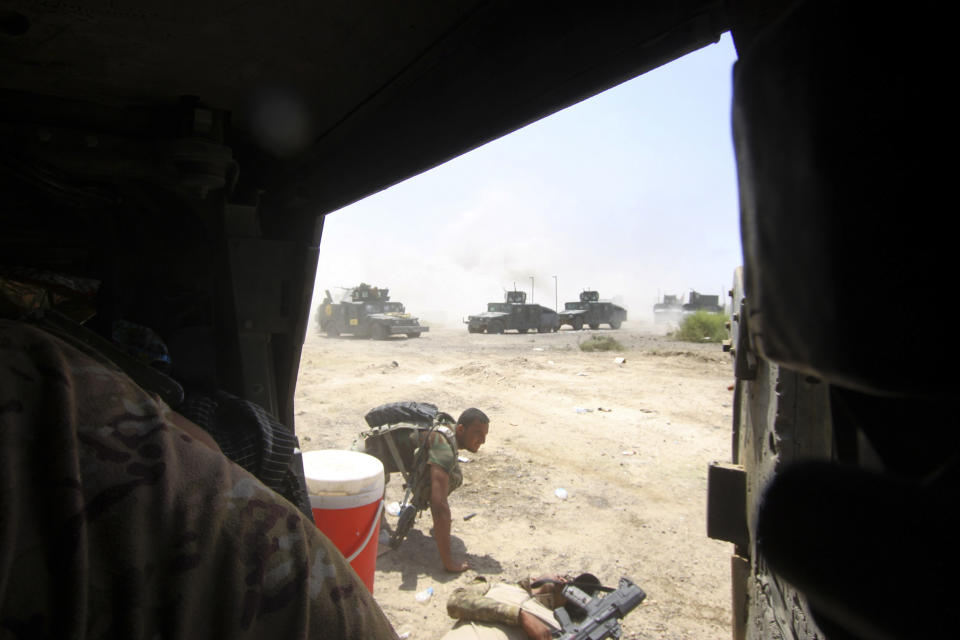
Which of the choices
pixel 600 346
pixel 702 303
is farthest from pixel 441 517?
pixel 702 303

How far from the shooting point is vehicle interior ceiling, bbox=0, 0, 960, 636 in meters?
0.27

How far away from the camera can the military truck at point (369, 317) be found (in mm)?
21922

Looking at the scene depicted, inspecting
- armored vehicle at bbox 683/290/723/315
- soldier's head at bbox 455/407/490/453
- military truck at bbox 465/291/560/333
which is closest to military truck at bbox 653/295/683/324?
Result: armored vehicle at bbox 683/290/723/315

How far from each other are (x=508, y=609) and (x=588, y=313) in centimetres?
2681

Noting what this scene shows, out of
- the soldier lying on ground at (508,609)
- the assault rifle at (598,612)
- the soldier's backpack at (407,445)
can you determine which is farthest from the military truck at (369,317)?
the assault rifle at (598,612)

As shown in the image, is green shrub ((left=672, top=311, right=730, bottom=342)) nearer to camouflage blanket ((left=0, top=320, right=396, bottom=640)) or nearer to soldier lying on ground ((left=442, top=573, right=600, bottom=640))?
soldier lying on ground ((left=442, top=573, right=600, bottom=640))

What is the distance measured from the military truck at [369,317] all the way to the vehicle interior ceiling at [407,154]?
62.9 ft

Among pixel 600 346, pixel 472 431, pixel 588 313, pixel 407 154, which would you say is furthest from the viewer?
pixel 588 313

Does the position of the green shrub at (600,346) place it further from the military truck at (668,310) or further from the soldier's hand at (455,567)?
the military truck at (668,310)

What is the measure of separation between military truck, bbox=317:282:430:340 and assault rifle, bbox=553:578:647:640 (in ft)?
61.8

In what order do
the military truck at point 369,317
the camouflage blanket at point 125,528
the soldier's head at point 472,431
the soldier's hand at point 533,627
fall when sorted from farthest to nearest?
1. the military truck at point 369,317
2. the soldier's head at point 472,431
3. the soldier's hand at point 533,627
4. the camouflage blanket at point 125,528

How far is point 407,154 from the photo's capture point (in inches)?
66.0

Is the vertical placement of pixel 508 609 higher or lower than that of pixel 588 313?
lower

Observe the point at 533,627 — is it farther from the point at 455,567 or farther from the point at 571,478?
the point at 571,478
